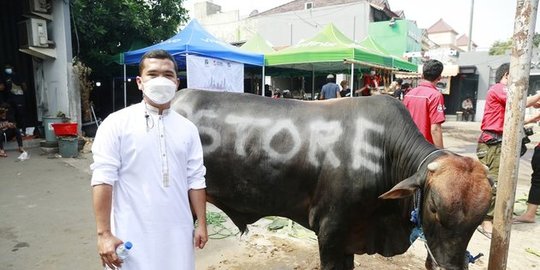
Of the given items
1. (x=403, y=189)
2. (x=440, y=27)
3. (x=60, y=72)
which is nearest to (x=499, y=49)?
(x=440, y=27)

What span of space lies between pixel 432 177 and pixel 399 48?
70.4ft

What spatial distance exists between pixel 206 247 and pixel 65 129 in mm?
5314

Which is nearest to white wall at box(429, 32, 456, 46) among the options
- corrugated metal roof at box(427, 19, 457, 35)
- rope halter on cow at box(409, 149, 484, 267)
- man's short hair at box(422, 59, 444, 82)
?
corrugated metal roof at box(427, 19, 457, 35)

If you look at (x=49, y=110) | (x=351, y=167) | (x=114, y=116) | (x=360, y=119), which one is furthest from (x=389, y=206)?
(x=49, y=110)

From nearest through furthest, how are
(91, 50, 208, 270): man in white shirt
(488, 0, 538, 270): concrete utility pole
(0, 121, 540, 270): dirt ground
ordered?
(91, 50, 208, 270): man in white shirt
(488, 0, 538, 270): concrete utility pole
(0, 121, 540, 270): dirt ground

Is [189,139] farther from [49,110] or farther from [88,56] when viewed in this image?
[88,56]

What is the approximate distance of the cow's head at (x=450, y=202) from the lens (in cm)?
196

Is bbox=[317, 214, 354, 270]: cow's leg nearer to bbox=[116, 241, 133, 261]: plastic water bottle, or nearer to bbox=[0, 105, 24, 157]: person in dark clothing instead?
bbox=[116, 241, 133, 261]: plastic water bottle

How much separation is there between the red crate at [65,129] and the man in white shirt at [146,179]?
669 centimetres

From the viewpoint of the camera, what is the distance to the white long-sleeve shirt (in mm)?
1686

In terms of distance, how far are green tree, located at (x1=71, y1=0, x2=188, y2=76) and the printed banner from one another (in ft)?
11.7

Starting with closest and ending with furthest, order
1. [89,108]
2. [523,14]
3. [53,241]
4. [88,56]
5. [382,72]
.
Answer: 1. [523,14]
2. [53,241]
3. [89,108]
4. [88,56]
5. [382,72]

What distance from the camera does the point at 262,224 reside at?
175 inches

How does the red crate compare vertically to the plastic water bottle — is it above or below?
below
